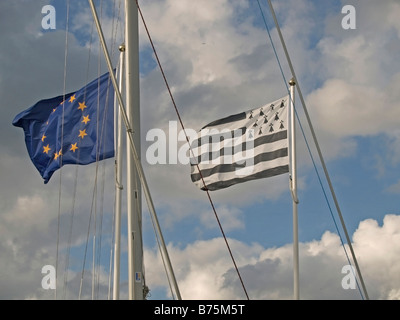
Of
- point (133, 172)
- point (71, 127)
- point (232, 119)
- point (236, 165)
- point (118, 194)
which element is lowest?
point (133, 172)

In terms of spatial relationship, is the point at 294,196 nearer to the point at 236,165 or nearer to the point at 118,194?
the point at 236,165

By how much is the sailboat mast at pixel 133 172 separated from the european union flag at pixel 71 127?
5.14m

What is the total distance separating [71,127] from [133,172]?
8351 millimetres

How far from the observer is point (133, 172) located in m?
16.9

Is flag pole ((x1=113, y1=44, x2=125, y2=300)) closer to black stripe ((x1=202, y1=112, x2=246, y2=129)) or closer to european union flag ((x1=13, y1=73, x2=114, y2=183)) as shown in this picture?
european union flag ((x1=13, y1=73, x2=114, y2=183))

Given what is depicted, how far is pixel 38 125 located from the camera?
88.3 feet

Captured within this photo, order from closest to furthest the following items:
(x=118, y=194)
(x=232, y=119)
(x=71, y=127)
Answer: (x=118, y=194)
(x=71, y=127)
(x=232, y=119)

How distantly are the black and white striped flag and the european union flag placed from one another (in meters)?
3.66

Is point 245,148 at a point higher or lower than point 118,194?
higher

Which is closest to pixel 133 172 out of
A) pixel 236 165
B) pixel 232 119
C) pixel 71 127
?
pixel 71 127

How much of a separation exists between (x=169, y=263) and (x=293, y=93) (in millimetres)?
13597

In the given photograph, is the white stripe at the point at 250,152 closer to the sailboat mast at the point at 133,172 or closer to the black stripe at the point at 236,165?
the black stripe at the point at 236,165
